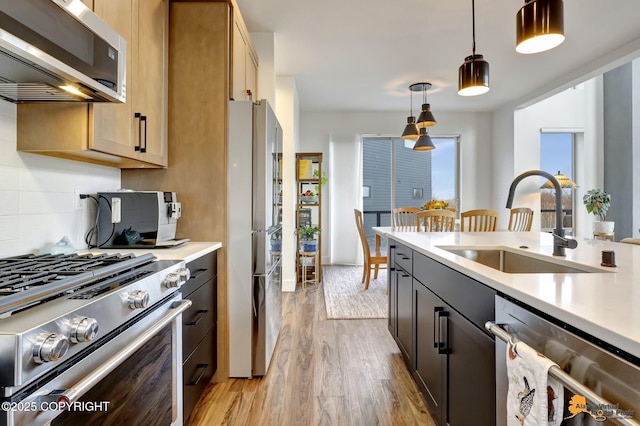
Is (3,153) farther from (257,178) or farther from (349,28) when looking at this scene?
(349,28)

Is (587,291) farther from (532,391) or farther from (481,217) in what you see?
(481,217)

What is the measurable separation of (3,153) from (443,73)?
456cm

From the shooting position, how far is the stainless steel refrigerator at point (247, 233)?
2.18 metres

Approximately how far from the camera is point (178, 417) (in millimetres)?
1456

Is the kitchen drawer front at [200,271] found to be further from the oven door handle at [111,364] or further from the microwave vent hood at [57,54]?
the microwave vent hood at [57,54]

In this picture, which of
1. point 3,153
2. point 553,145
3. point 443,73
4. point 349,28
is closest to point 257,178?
point 3,153

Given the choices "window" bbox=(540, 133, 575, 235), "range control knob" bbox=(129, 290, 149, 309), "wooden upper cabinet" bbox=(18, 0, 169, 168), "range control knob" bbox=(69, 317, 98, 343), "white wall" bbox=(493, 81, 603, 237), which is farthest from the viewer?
"window" bbox=(540, 133, 575, 235)

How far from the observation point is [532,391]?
763 millimetres

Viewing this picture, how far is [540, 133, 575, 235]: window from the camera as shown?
5992mm

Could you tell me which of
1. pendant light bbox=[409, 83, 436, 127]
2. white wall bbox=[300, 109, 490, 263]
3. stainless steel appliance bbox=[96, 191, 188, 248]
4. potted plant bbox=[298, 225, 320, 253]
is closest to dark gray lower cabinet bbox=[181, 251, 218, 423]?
stainless steel appliance bbox=[96, 191, 188, 248]

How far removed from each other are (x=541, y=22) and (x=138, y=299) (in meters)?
1.92

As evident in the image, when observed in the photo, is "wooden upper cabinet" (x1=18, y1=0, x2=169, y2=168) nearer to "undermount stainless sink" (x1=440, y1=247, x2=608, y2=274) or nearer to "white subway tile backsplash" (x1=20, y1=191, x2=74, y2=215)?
"white subway tile backsplash" (x1=20, y1=191, x2=74, y2=215)

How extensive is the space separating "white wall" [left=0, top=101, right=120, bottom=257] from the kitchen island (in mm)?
1795

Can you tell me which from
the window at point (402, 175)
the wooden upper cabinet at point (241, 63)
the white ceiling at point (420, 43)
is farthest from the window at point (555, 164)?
the wooden upper cabinet at point (241, 63)
